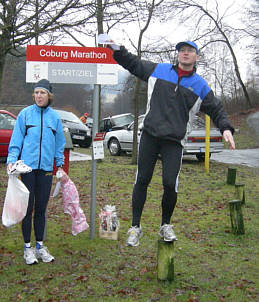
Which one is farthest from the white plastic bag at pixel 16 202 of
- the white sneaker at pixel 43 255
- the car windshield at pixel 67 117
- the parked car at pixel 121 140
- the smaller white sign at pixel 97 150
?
the car windshield at pixel 67 117

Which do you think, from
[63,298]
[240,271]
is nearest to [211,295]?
[240,271]

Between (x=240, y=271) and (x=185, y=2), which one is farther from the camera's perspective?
(x=185, y=2)

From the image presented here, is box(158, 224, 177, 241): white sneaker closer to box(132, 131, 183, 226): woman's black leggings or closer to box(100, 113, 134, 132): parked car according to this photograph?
box(132, 131, 183, 226): woman's black leggings

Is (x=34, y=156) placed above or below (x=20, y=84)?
below

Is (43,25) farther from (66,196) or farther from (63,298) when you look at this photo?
(63,298)

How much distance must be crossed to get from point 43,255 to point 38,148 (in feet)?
4.14

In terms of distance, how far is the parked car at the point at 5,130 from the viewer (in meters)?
11.3

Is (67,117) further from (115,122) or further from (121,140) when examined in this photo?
(121,140)

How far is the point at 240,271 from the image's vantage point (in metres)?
4.48

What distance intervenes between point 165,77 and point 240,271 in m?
2.31

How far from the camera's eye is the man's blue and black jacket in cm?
392

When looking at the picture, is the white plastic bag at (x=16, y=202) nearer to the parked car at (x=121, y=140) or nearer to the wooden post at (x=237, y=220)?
the wooden post at (x=237, y=220)

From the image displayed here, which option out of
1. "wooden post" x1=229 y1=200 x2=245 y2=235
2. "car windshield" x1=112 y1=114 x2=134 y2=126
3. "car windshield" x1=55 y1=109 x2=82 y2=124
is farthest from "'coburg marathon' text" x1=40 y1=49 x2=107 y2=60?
"car windshield" x1=112 y1=114 x2=134 y2=126

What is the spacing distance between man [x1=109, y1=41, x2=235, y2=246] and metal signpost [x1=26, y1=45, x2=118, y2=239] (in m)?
0.92
